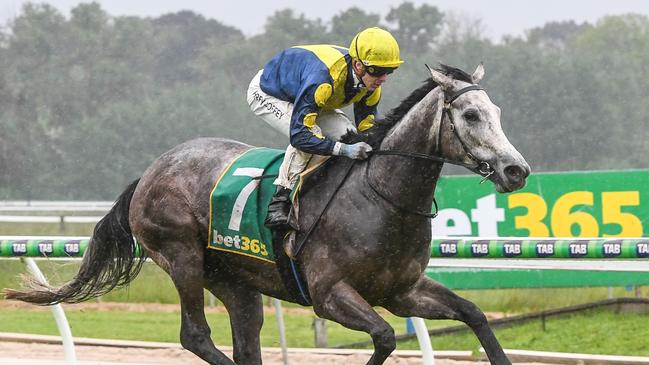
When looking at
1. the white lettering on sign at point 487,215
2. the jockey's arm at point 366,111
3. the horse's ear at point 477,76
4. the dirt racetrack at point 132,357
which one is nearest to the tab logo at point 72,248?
the dirt racetrack at point 132,357

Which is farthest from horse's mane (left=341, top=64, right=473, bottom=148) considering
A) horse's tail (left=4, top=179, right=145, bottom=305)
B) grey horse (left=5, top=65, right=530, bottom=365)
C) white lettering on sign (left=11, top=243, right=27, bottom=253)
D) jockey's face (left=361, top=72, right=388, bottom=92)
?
white lettering on sign (left=11, top=243, right=27, bottom=253)

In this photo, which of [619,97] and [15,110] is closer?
[619,97]

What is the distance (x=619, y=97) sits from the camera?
2083 cm

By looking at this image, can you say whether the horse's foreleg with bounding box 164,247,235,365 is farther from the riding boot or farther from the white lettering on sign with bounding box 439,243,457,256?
the white lettering on sign with bounding box 439,243,457,256

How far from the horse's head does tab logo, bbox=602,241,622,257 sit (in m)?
1.01

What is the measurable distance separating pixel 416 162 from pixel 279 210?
642 millimetres

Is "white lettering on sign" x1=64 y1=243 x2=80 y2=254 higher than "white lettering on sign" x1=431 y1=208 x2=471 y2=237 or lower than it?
higher

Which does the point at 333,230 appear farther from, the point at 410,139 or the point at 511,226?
the point at 511,226

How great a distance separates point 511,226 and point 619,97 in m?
13.5

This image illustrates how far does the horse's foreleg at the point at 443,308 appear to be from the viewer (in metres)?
4.39

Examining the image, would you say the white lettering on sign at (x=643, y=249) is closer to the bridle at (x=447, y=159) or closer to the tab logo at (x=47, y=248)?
Answer: the bridle at (x=447, y=159)

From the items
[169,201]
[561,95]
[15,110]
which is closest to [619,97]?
[561,95]

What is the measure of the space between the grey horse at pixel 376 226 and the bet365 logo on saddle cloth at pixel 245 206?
0.24ft

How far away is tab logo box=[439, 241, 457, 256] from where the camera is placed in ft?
17.5
